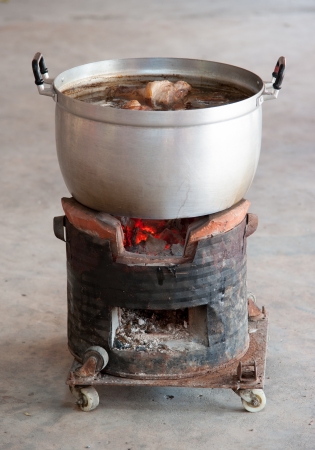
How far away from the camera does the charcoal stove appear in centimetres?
219

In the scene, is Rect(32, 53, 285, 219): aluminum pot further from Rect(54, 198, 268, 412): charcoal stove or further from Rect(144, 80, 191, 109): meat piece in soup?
Rect(144, 80, 191, 109): meat piece in soup

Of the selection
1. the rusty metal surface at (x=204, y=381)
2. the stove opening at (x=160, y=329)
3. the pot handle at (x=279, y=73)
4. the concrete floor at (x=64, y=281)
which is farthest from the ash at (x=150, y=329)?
the pot handle at (x=279, y=73)

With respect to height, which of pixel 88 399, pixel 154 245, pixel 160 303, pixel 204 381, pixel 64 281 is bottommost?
pixel 64 281

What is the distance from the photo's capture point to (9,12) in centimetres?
875

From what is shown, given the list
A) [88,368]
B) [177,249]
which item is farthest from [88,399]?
[177,249]

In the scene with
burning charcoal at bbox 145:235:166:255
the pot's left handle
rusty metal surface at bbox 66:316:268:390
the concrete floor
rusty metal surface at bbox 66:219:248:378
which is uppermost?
the pot's left handle

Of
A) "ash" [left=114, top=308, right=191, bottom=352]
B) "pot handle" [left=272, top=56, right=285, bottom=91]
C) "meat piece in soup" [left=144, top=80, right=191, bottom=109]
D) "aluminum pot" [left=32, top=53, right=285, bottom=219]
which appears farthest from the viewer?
"ash" [left=114, top=308, right=191, bottom=352]

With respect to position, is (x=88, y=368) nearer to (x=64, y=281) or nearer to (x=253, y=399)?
(x=253, y=399)

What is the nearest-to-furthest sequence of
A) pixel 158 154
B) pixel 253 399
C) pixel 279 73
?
pixel 158 154, pixel 279 73, pixel 253 399

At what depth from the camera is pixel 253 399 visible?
2.37 m

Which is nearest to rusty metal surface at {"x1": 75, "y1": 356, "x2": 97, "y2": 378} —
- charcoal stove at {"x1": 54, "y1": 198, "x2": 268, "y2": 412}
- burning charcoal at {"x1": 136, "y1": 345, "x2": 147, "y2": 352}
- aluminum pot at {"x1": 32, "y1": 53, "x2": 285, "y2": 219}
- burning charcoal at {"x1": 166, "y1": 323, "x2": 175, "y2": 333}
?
charcoal stove at {"x1": 54, "y1": 198, "x2": 268, "y2": 412}

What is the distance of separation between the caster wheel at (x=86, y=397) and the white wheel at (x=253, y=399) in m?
0.49

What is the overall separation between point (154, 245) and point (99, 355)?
401 mm

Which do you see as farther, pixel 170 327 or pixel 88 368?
pixel 170 327
